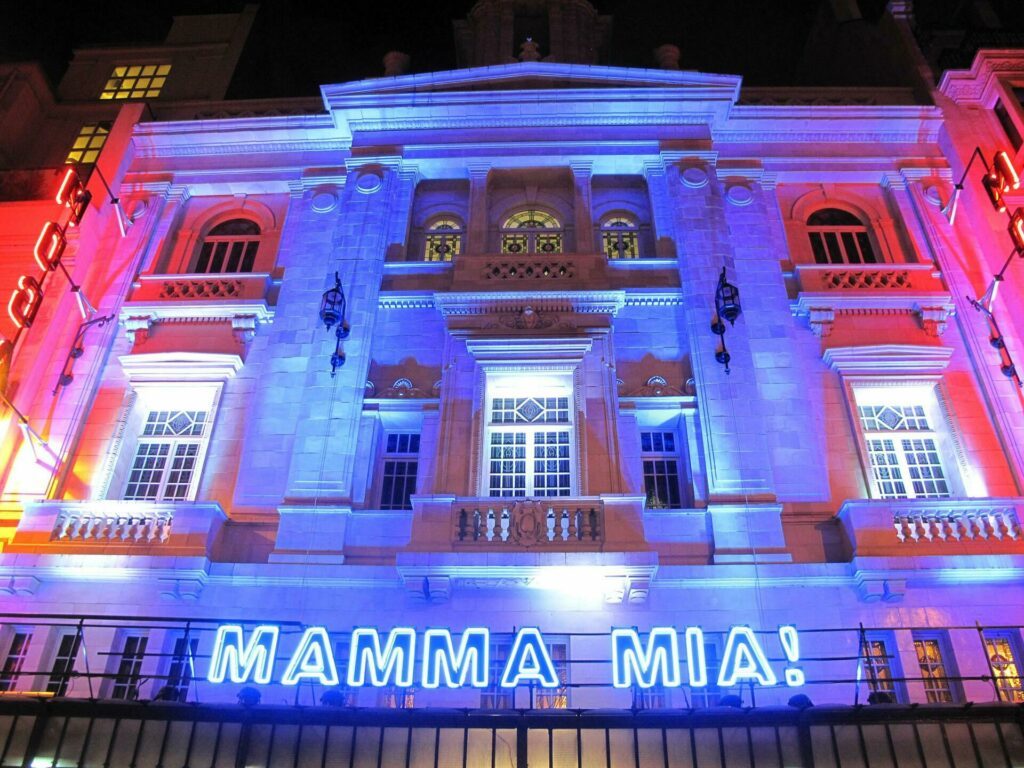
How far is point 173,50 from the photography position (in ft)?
93.3

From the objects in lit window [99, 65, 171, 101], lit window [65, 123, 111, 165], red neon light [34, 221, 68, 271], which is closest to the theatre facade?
red neon light [34, 221, 68, 271]

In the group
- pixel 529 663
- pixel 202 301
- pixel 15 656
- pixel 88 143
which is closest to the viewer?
pixel 529 663

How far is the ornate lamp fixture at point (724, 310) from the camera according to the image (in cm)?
1927

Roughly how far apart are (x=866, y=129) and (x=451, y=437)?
1591 cm

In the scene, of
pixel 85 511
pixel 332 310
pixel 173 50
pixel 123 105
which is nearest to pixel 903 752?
pixel 332 310

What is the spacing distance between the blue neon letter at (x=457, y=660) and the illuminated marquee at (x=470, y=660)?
0.06 ft

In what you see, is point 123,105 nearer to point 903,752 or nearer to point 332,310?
point 332,310

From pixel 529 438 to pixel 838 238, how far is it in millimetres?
11246

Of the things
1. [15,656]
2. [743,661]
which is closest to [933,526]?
[743,661]

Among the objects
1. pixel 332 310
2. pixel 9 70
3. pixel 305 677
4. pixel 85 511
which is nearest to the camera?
pixel 305 677

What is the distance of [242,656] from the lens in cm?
1464

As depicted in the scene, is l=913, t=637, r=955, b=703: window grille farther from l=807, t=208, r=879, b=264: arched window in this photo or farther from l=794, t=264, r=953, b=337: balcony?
l=807, t=208, r=879, b=264: arched window

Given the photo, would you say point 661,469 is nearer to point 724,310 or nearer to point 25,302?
point 724,310

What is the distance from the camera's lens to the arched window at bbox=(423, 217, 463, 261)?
23266mm
